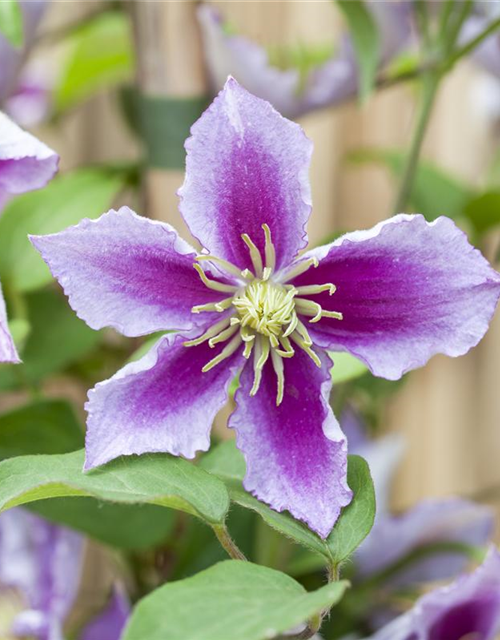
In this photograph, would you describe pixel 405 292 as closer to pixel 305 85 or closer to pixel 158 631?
pixel 158 631

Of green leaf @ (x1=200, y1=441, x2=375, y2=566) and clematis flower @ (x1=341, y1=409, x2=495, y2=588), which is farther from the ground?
clematis flower @ (x1=341, y1=409, x2=495, y2=588)

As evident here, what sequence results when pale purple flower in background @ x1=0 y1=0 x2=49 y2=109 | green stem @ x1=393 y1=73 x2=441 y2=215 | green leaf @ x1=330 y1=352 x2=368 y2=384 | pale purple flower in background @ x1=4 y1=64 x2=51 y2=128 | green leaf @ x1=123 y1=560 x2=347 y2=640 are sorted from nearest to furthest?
green leaf @ x1=123 y1=560 x2=347 y2=640 < green leaf @ x1=330 y1=352 x2=368 y2=384 < green stem @ x1=393 y1=73 x2=441 y2=215 < pale purple flower in background @ x1=0 y1=0 x2=49 y2=109 < pale purple flower in background @ x1=4 y1=64 x2=51 y2=128

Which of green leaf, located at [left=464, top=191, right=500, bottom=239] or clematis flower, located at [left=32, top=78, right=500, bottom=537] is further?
green leaf, located at [left=464, top=191, right=500, bottom=239]

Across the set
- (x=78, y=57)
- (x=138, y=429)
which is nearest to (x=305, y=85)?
(x=78, y=57)

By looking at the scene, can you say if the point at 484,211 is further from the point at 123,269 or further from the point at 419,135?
the point at 123,269

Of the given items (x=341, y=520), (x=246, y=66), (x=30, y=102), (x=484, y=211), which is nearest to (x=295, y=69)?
(x=246, y=66)

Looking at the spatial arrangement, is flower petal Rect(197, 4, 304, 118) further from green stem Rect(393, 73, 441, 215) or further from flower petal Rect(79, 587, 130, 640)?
flower petal Rect(79, 587, 130, 640)

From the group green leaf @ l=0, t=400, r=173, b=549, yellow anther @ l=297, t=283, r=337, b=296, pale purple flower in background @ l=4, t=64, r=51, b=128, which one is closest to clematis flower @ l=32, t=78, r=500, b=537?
yellow anther @ l=297, t=283, r=337, b=296
